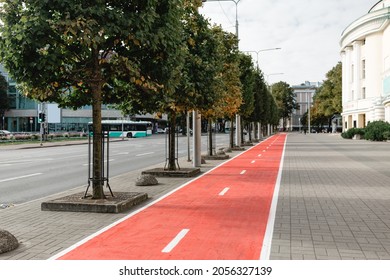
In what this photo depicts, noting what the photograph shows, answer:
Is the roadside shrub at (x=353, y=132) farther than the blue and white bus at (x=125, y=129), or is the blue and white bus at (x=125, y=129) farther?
the blue and white bus at (x=125, y=129)

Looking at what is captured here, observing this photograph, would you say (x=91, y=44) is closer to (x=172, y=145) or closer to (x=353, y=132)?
(x=172, y=145)

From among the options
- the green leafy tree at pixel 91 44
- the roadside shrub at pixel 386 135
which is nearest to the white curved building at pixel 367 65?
the roadside shrub at pixel 386 135

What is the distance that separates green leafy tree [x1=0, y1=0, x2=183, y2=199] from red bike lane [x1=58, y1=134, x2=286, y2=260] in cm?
219

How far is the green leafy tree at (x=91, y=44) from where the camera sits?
888 centimetres

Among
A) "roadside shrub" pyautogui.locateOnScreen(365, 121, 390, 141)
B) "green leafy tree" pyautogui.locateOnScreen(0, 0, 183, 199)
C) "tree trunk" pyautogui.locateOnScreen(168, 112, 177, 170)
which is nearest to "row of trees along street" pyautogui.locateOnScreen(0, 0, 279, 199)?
"green leafy tree" pyautogui.locateOnScreen(0, 0, 183, 199)

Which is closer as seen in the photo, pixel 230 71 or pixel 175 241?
pixel 175 241

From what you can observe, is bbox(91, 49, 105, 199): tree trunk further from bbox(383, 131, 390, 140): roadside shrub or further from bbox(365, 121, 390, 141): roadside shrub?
bbox(365, 121, 390, 141): roadside shrub

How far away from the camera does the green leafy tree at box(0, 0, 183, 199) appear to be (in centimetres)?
888

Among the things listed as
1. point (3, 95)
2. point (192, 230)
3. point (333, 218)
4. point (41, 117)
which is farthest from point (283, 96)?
point (192, 230)

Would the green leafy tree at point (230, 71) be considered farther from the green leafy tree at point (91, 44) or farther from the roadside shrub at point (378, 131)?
the roadside shrub at point (378, 131)

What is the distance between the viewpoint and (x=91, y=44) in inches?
368

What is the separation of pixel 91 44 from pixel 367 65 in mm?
65931

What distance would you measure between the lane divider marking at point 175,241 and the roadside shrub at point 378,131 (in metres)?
46.3
